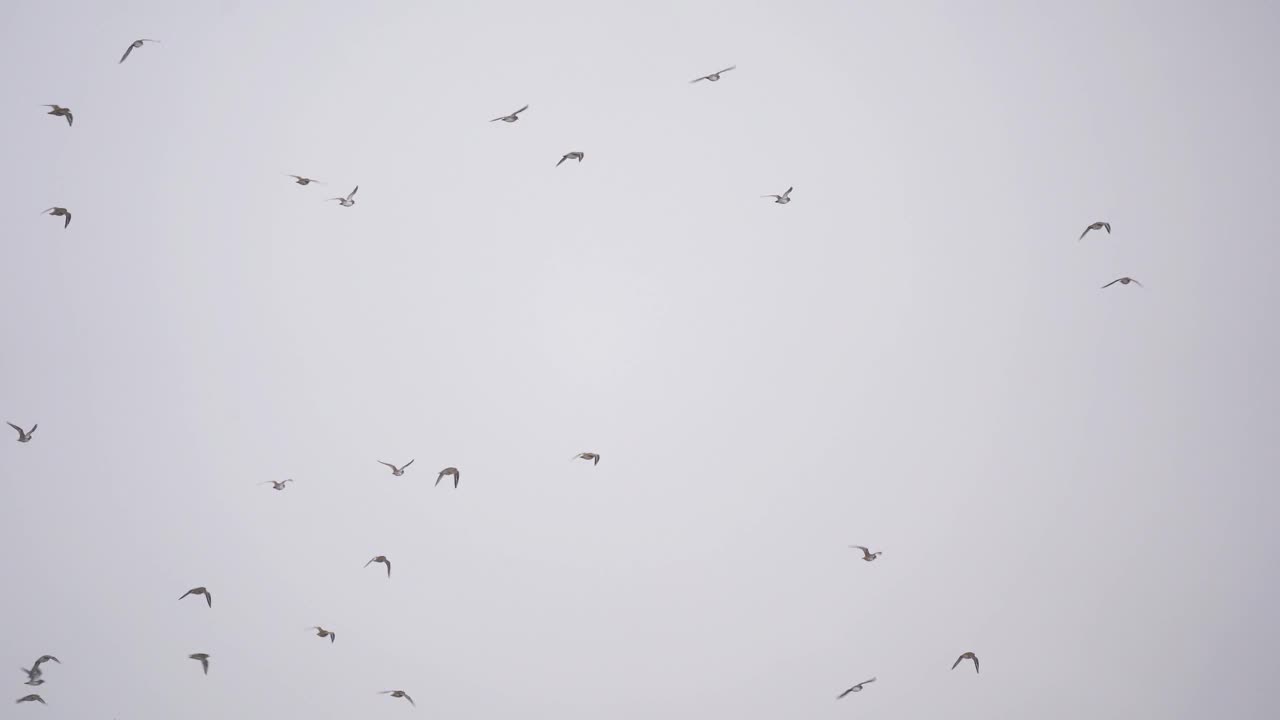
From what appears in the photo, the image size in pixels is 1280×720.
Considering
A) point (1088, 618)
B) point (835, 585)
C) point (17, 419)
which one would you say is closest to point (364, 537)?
point (17, 419)

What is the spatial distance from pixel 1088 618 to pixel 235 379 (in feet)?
525

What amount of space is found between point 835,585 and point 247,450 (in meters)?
92.0

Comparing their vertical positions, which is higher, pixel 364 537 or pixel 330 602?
pixel 330 602

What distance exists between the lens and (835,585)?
122 metres

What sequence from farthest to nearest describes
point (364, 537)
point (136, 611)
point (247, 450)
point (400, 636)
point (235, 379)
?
point (235, 379)
point (247, 450)
point (364, 537)
point (400, 636)
point (136, 611)

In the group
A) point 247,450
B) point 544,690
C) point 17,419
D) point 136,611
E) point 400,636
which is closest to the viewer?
point 136,611

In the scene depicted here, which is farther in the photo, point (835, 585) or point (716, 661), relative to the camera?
point (835, 585)

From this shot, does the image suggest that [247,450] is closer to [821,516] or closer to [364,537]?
[364,537]

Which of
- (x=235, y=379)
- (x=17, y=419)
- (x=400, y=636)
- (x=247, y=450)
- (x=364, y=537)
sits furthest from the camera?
(x=235, y=379)

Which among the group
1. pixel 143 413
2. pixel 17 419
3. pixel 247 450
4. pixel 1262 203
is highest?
pixel 1262 203

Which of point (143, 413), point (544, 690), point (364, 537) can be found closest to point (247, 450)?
point (143, 413)

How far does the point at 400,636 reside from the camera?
10456 cm

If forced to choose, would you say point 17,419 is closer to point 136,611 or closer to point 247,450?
point 247,450

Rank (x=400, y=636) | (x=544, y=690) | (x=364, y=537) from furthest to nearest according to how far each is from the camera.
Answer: (x=364, y=537) < (x=400, y=636) < (x=544, y=690)
